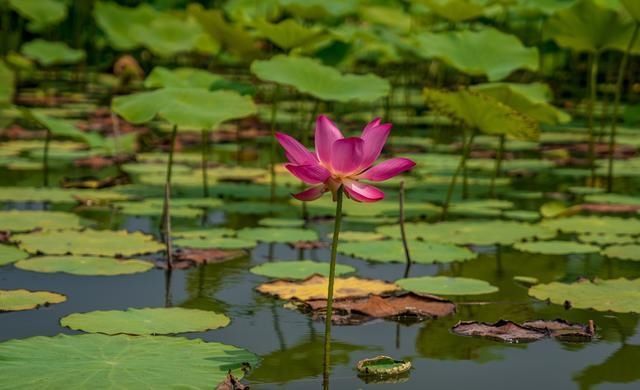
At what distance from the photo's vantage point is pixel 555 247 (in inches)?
115

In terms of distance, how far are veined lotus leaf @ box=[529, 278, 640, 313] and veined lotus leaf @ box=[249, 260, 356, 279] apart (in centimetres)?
45

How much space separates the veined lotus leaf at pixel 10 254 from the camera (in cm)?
258

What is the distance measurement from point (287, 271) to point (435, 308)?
0.45m

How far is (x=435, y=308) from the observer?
2.24 m

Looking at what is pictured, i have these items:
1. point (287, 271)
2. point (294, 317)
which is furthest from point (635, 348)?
point (287, 271)

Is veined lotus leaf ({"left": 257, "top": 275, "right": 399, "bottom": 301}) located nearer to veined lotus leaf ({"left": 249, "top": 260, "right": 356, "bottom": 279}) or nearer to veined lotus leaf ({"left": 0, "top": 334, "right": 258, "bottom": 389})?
veined lotus leaf ({"left": 249, "top": 260, "right": 356, "bottom": 279})

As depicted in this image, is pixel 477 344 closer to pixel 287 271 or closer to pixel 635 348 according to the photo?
pixel 635 348

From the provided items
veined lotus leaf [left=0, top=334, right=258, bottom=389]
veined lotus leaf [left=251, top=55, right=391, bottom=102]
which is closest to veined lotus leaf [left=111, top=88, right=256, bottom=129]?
veined lotus leaf [left=251, top=55, right=391, bottom=102]

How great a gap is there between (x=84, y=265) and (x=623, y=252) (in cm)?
131

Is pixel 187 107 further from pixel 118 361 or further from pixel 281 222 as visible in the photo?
pixel 118 361

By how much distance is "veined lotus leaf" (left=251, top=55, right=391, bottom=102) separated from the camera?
3.48 meters

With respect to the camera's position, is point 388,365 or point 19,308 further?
point 19,308

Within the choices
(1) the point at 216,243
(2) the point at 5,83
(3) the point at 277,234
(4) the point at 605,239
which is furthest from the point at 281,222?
(2) the point at 5,83

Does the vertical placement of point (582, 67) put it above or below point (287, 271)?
above
